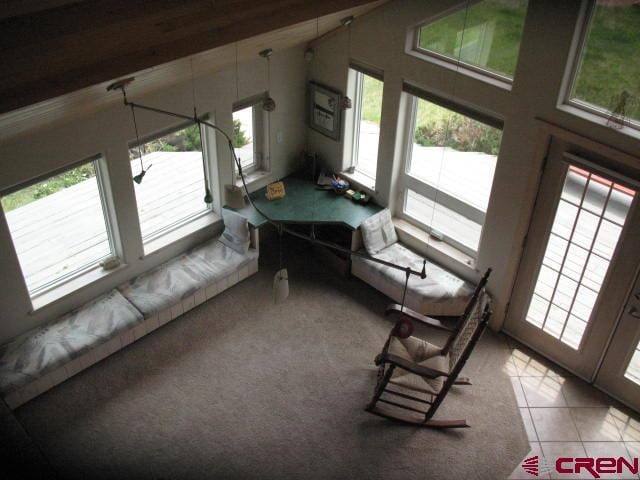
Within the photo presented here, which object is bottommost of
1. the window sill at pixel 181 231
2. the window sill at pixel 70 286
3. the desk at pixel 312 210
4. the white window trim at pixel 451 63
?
the window sill at pixel 70 286

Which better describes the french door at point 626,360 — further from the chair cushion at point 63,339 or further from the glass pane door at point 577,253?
the chair cushion at point 63,339

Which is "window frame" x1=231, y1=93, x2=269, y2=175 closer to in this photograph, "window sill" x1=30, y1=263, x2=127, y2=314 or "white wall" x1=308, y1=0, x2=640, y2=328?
"white wall" x1=308, y1=0, x2=640, y2=328

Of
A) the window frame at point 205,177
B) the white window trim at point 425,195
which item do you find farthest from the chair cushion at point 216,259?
the white window trim at point 425,195

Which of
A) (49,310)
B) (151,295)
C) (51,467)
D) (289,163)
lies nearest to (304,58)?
(289,163)

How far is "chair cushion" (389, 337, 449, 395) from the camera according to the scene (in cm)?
493

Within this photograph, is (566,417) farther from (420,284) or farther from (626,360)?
(420,284)

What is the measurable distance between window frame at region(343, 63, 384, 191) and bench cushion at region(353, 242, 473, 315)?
2.59ft

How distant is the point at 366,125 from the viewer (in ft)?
21.6

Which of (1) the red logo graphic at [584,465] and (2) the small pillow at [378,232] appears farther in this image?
(2) the small pillow at [378,232]

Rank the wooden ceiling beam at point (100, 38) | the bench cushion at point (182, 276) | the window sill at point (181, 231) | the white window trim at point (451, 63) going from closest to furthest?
the wooden ceiling beam at point (100, 38) < the white window trim at point (451, 63) < the bench cushion at point (182, 276) < the window sill at point (181, 231)

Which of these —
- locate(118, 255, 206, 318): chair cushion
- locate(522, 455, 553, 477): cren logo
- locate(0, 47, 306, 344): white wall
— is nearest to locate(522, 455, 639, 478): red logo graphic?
locate(522, 455, 553, 477): cren logo

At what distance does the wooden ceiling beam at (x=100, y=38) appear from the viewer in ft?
9.59

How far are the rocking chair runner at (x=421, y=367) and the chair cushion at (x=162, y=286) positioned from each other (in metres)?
2.03

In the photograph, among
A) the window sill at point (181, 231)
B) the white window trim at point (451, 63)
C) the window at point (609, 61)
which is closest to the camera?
the window at point (609, 61)
